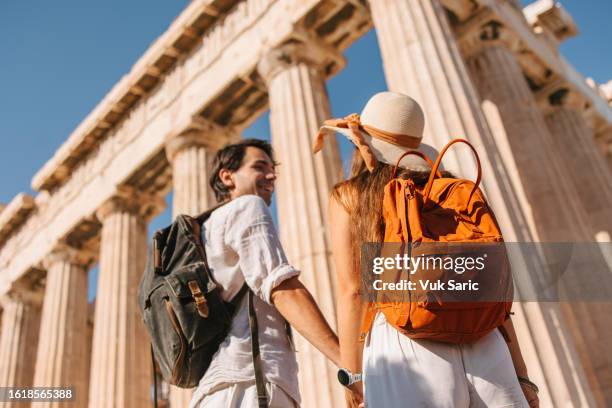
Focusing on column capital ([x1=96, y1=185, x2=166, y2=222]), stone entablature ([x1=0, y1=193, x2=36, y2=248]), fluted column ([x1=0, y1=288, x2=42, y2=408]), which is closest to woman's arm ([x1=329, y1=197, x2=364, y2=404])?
column capital ([x1=96, y1=185, x2=166, y2=222])

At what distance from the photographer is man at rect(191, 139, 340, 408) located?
3.58 metres

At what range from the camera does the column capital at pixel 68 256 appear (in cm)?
2539

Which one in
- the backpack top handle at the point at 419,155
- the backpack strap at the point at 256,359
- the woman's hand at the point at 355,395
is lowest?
the woman's hand at the point at 355,395

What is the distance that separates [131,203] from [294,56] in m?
10.1

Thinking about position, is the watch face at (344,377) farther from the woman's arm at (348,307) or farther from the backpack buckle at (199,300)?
the backpack buckle at (199,300)

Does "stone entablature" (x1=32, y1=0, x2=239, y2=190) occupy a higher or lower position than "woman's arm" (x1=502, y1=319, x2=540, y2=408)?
higher

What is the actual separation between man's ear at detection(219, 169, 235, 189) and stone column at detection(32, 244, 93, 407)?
66.4ft

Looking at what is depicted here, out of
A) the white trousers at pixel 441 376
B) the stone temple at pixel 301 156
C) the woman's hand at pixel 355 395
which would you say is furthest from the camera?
the stone temple at pixel 301 156

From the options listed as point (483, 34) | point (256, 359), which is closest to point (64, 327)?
point (483, 34)

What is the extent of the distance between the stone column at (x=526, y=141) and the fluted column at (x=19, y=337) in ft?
75.8

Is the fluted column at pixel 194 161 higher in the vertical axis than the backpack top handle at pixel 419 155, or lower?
higher

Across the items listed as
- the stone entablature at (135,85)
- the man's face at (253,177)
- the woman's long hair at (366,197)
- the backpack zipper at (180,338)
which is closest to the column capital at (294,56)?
the stone entablature at (135,85)

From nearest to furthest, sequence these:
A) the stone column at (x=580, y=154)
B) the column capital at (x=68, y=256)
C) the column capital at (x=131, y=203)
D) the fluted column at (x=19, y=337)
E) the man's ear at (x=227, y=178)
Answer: the man's ear at (x=227, y=178), the stone column at (x=580, y=154), the column capital at (x=131, y=203), the column capital at (x=68, y=256), the fluted column at (x=19, y=337)

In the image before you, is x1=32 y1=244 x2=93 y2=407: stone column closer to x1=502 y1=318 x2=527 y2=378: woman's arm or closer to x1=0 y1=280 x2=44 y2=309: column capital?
x1=0 y1=280 x2=44 y2=309: column capital
